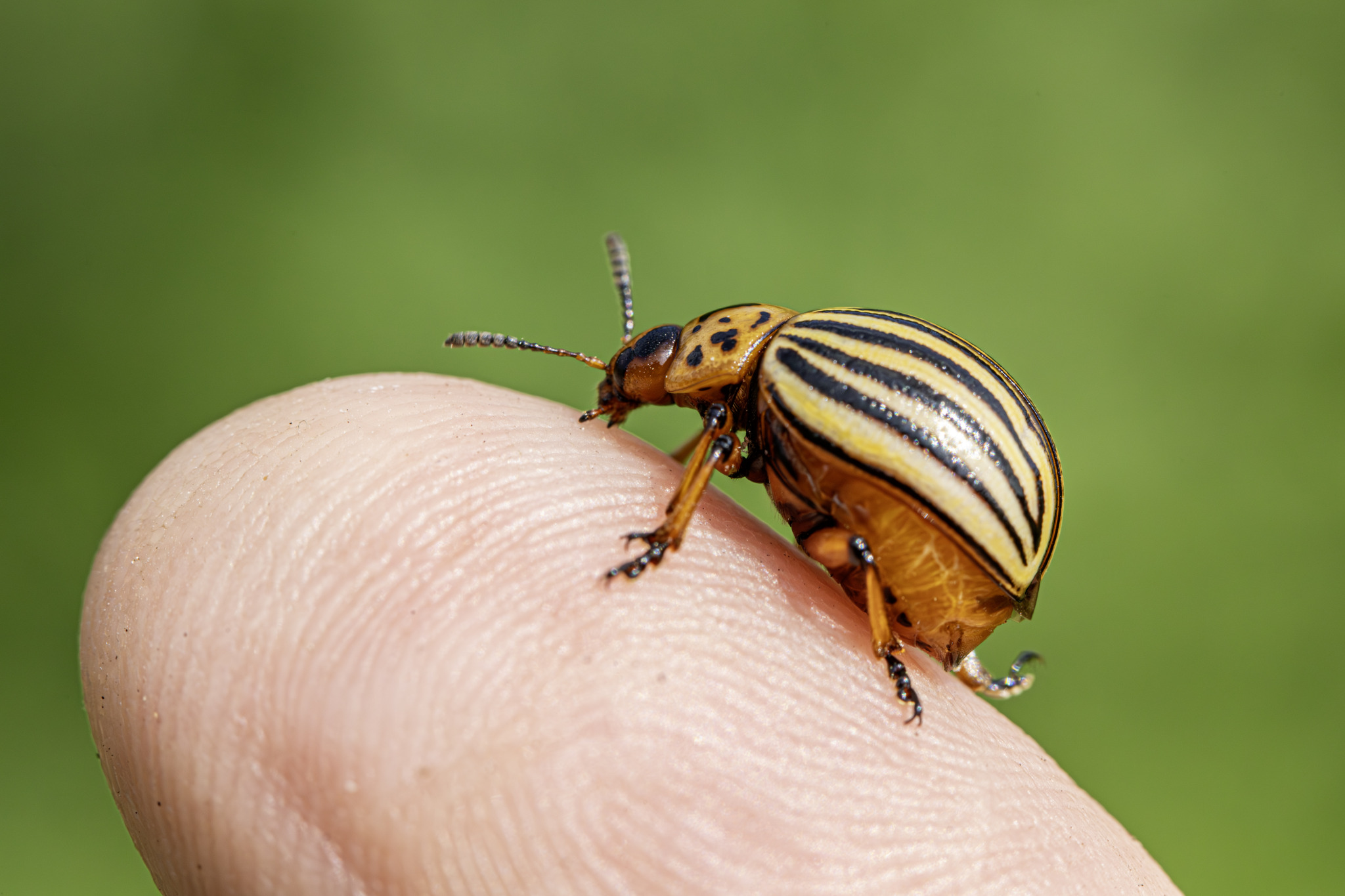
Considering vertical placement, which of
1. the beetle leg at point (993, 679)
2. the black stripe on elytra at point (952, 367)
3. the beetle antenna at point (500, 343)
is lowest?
the beetle leg at point (993, 679)

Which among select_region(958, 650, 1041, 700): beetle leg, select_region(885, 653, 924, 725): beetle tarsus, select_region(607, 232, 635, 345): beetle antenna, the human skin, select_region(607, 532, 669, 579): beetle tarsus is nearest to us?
the human skin

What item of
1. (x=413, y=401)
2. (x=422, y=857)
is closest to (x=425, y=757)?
(x=422, y=857)

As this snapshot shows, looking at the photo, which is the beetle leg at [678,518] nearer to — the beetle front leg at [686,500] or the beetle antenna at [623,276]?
the beetle front leg at [686,500]

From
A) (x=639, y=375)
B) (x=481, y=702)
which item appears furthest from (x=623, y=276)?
(x=481, y=702)

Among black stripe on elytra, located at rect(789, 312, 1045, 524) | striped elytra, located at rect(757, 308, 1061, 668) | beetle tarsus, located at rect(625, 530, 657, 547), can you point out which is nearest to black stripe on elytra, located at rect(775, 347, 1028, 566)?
striped elytra, located at rect(757, 308, 1061, 668)

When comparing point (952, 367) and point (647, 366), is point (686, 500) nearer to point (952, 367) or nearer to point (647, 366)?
point (647, 366)

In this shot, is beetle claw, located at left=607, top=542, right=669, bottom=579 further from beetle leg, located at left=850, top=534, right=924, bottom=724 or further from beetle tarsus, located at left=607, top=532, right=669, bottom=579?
beetle leg, located at left=850, top=534, right=924, bottom=724

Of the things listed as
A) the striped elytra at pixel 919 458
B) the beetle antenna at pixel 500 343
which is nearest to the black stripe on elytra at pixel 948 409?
the striped elytra at pixel 919 458

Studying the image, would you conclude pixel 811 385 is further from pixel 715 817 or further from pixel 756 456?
pixel 715 817
